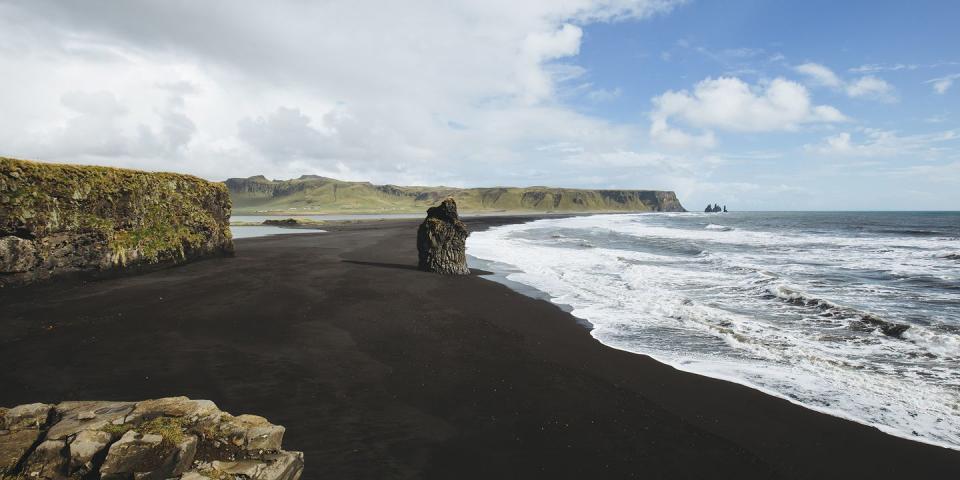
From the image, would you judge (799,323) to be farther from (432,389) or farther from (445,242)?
(445,242)

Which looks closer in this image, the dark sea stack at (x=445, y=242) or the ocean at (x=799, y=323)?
the ocean at (x=799, y=323)

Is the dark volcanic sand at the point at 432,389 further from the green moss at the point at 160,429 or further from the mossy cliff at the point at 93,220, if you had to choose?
the mossy cliff at the point at 93,220

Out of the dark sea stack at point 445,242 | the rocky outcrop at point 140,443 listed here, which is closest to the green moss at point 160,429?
the rocky outcrop at point 140,443

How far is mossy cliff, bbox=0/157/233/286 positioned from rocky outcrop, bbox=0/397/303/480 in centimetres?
1737

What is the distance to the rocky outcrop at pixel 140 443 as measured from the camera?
463 cm

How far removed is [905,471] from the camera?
6.65m

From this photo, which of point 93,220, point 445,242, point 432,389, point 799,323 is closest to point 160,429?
point 432,389

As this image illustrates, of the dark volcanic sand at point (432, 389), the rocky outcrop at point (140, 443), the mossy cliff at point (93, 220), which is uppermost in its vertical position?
the mossy cliff at point (93, 220)

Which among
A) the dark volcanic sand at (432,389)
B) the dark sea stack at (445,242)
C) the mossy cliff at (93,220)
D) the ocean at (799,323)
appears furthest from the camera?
the dark sea stack at (445,242)

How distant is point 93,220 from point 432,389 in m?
21.1

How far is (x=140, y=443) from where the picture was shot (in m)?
4.84

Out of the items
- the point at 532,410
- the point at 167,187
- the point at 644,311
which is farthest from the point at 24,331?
the point at 644,311

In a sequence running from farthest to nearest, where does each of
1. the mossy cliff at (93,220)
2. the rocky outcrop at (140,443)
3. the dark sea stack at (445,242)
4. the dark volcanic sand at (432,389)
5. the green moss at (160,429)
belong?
the dark sea stack at (445,242) < the mossy cliff at (93,220) < the dark volcanic sand at (432,389) < the green moss at (160,429) < the rocky outcrop at (140,443)

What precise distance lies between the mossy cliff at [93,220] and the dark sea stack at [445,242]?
15017 mm
